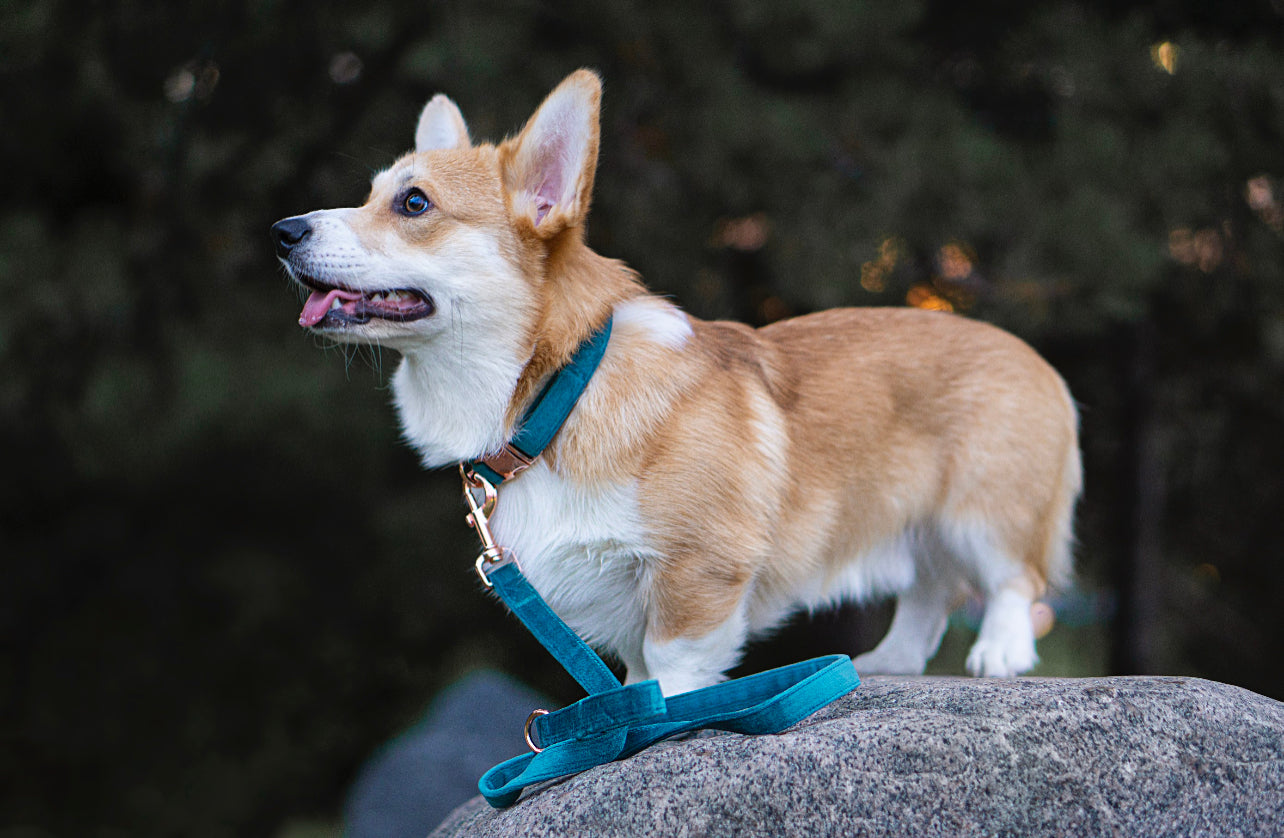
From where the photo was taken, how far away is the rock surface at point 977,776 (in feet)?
7.79

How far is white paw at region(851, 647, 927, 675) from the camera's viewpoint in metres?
4.01

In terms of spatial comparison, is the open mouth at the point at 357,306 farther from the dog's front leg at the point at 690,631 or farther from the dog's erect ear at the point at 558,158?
the dog's front leg at the point at 690,631

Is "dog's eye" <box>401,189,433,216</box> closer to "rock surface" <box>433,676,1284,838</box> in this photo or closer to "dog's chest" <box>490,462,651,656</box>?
"dog's chest" <box>490,462,651,656</box>

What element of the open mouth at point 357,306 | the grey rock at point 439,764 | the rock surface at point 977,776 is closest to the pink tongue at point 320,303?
the open mouth at point 357,306

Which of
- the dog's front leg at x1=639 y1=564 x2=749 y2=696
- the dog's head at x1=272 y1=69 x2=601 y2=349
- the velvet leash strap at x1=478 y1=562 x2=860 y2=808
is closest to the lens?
the velvet leash strap at x1=478 y1=562 x2=860 y2=808

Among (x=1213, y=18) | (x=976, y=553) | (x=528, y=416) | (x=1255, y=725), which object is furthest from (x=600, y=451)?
(x=1213, y=18)

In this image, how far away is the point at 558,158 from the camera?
10.0 feet

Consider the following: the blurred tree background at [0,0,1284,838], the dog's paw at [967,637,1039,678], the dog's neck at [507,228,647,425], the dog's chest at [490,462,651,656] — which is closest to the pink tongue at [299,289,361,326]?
the dog's neck at [507,228,647,425]

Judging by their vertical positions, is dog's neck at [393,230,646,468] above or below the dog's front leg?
above

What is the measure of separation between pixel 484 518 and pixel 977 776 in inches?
54.8

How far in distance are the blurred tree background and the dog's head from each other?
1943mm

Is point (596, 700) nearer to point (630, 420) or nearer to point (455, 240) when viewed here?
point (630, 420)

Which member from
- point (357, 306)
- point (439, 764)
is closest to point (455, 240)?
point (357, 306)

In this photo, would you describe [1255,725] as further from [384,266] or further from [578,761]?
[384,266]
